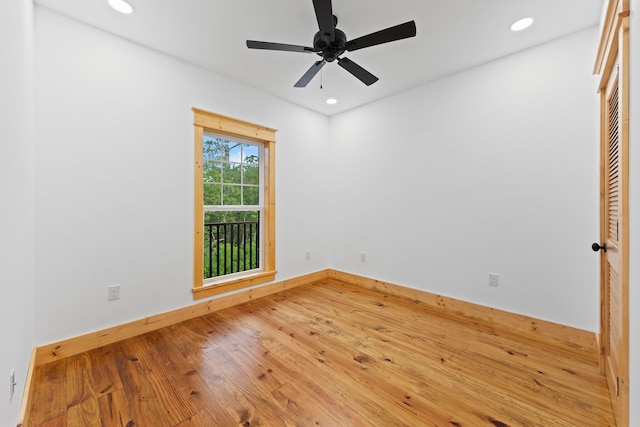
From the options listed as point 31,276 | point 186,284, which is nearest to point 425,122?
point 186,284

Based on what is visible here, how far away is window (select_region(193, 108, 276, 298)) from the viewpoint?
282 cm

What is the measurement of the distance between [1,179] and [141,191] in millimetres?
1484

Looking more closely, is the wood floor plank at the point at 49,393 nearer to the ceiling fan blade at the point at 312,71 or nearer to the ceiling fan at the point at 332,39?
the ceiling fan at the point at 332,39

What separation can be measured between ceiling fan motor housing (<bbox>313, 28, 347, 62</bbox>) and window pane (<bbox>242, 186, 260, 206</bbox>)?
1.92m

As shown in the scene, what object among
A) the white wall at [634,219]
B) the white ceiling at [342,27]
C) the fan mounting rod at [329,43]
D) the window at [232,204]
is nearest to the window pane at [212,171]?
the window at [232,204]

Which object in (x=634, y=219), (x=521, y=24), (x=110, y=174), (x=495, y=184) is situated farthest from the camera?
(x=495, y=184)

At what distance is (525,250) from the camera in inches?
96.3

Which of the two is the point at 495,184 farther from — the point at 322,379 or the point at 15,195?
the point at 15,195

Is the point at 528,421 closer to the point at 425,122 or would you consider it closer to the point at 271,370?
the point at 271,370

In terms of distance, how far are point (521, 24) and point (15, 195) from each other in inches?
139

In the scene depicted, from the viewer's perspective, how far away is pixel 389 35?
1811mm

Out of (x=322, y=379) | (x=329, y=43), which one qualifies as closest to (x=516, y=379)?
(x=322, y=379)

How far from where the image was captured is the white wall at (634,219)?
935 millimetres

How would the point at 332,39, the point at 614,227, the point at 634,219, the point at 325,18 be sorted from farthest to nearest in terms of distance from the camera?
the point at 332,39 → the point at 325,18 → the point at 614,227 → the point at 634,219
